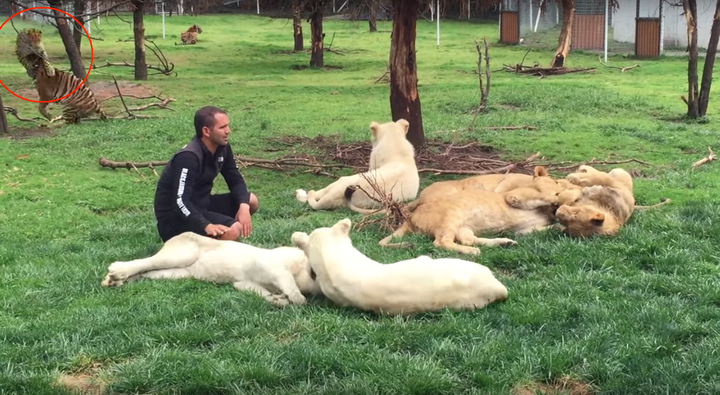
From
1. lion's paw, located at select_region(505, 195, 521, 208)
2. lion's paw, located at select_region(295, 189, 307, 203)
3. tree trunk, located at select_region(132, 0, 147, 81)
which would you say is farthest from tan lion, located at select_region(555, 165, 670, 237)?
tree trunk, located at select_region(132, 0, 147, 81)

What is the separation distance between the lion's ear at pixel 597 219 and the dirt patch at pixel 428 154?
324 centimetres

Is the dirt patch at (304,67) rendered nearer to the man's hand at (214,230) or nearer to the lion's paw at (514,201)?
the lion's paw at (514,201)

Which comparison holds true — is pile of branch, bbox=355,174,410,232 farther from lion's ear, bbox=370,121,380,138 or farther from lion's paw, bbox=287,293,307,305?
lion's paw, bbox=287,293,307,305

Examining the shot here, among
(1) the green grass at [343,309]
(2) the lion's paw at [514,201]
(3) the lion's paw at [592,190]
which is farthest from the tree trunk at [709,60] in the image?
(2) the lion's paw at [514,201]

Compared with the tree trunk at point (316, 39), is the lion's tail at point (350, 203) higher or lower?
lower

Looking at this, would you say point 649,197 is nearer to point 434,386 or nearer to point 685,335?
point 685,335

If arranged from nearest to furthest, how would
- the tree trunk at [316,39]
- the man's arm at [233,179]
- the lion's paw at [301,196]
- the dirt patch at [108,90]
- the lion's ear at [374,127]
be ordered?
1. the man's arm at [233,179]
2. the lion's paw at [301,196]
3. the lion's ear at [374,127]
4. the dirt patch at [108,90]
5. the tree trunk at [316,39]

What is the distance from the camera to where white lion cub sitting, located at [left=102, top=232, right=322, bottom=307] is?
16.5 ft

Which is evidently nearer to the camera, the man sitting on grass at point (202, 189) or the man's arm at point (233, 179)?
the man sitting on grass at point (202, 189)

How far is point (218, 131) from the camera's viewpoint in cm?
614

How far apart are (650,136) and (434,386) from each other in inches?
374

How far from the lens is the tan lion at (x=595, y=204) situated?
6.27 m

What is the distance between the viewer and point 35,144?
41.1ft

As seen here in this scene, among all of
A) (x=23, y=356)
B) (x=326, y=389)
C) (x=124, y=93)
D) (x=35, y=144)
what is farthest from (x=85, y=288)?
(x=124, y=93)
